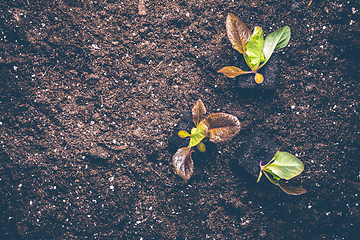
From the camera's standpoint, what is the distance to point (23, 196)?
1.12 meters

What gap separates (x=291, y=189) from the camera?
40.1 inches

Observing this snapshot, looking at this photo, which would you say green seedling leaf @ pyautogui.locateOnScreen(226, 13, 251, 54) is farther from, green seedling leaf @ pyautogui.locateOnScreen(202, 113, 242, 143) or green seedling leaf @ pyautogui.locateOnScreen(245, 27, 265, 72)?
green seedling leaf @ pyautogui.locateOnScreen(202, 113, 242, 143)

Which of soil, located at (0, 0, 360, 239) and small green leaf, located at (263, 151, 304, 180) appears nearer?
small green leaf, located at (263, 151, 304, 180)

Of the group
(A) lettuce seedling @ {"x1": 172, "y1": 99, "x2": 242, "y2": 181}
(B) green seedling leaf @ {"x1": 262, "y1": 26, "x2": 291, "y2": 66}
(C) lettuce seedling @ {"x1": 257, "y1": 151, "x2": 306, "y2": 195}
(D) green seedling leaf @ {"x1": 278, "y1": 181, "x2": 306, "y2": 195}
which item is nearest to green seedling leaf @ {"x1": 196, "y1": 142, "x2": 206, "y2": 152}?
(A) lettuce seedling @ {"x1": 172, "y1": 99, "x2": 242, "y2": 181}

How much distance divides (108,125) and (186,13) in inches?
27.8

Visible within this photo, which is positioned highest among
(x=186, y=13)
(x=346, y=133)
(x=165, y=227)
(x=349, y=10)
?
(x=349, y=10)

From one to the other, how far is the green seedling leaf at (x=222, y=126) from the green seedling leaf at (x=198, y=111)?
29 millimetres

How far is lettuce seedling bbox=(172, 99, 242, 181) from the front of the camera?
100cm

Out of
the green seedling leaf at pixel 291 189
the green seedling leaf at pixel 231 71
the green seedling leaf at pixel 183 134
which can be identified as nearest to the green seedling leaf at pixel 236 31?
the green seedling leaf at pixel 231 71

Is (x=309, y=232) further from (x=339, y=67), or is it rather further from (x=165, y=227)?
(x=339, y=67)

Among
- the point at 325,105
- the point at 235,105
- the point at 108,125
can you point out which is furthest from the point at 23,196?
the point at 325,105

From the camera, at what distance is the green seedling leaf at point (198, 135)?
3.25 ft

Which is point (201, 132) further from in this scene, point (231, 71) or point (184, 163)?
point (231, 71)

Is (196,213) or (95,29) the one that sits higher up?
(95,29)
